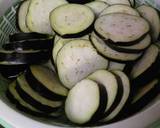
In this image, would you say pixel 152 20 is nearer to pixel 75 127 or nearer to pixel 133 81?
pixel 133 81

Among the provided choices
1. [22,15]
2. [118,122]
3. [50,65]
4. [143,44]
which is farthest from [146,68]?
[22,15]

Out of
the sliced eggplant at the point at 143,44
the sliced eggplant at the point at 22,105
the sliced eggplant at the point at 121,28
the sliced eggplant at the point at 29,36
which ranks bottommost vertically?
the sliced eggplant at the point at 22,105

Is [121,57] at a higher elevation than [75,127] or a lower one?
higher

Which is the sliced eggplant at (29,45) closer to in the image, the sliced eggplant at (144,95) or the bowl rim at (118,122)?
the bowl rim at (118,122)

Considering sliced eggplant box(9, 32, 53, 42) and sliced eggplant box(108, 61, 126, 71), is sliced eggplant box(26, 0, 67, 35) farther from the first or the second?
sliced eggplant box(108, 61, 126, 71)

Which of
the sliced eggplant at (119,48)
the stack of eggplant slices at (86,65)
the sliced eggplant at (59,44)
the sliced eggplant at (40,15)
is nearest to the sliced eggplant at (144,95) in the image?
the stack of eggplant slices at (86,65)

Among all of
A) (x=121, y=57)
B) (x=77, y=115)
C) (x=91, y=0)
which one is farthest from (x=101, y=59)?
(x=91, y=0)
